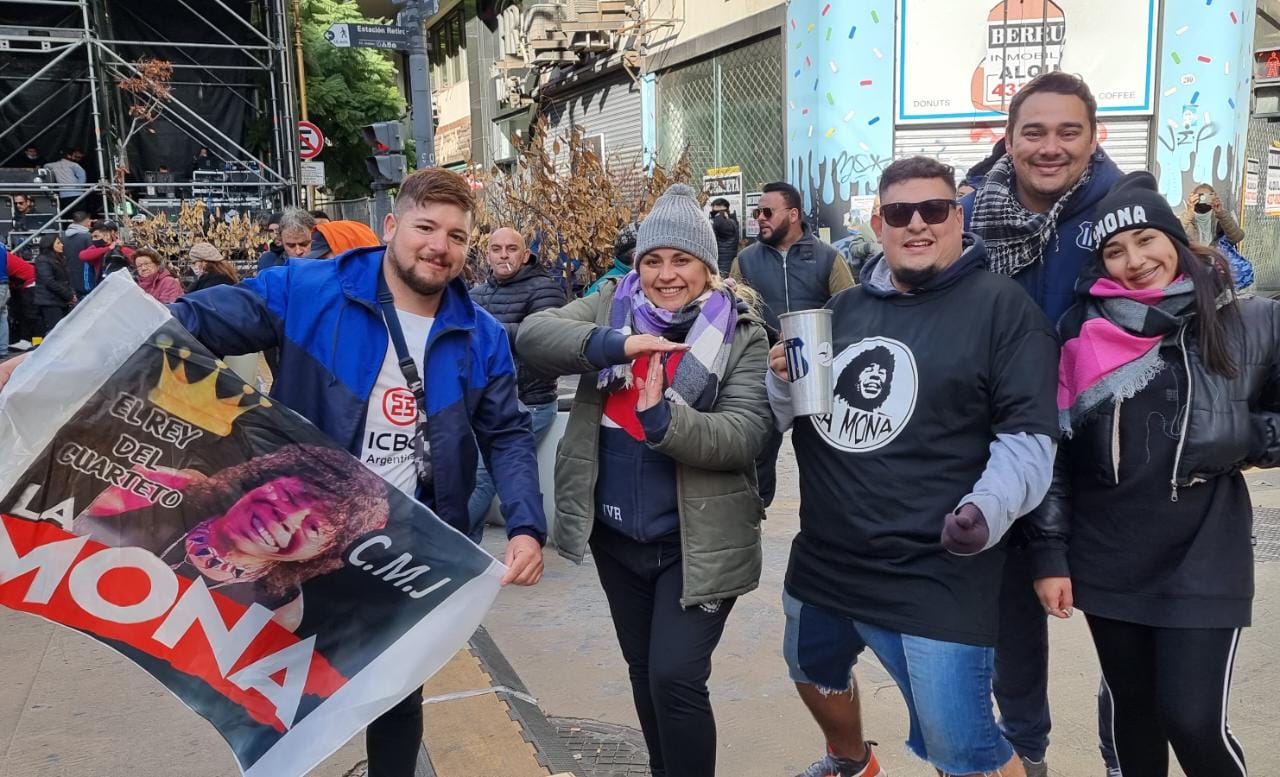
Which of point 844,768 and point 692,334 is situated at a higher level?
point 692,334

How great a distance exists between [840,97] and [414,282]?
35.3 feet

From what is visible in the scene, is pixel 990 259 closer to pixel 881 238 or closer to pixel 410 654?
pixel 881 238

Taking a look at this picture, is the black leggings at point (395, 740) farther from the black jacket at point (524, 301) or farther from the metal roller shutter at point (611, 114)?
the metal roller shutter at point (611, 114)

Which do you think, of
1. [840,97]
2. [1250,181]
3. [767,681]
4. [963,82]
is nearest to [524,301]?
[767,681]

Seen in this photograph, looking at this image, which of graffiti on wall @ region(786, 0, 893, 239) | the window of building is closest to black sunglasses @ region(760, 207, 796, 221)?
graffiti on wall @ region(786, 0, 893, 239)

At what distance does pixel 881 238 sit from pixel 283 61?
19321mm

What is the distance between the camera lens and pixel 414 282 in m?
2.55

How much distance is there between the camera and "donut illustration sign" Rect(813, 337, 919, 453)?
2381 millimetres

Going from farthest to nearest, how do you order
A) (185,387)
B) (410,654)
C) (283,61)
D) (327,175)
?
(327,175) → (283,61) → (410,654) → (185,387)

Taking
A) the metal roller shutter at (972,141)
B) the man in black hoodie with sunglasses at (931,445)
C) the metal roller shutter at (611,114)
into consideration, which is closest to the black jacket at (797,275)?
the man in black hoodie with sunglasses at (931,445)

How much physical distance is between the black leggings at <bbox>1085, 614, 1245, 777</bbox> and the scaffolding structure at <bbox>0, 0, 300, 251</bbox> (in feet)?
56.3

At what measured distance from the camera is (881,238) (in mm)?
2496

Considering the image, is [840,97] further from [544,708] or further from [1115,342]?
[1115,342]

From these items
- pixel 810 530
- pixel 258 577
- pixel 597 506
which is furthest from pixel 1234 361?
pixel 258 577
